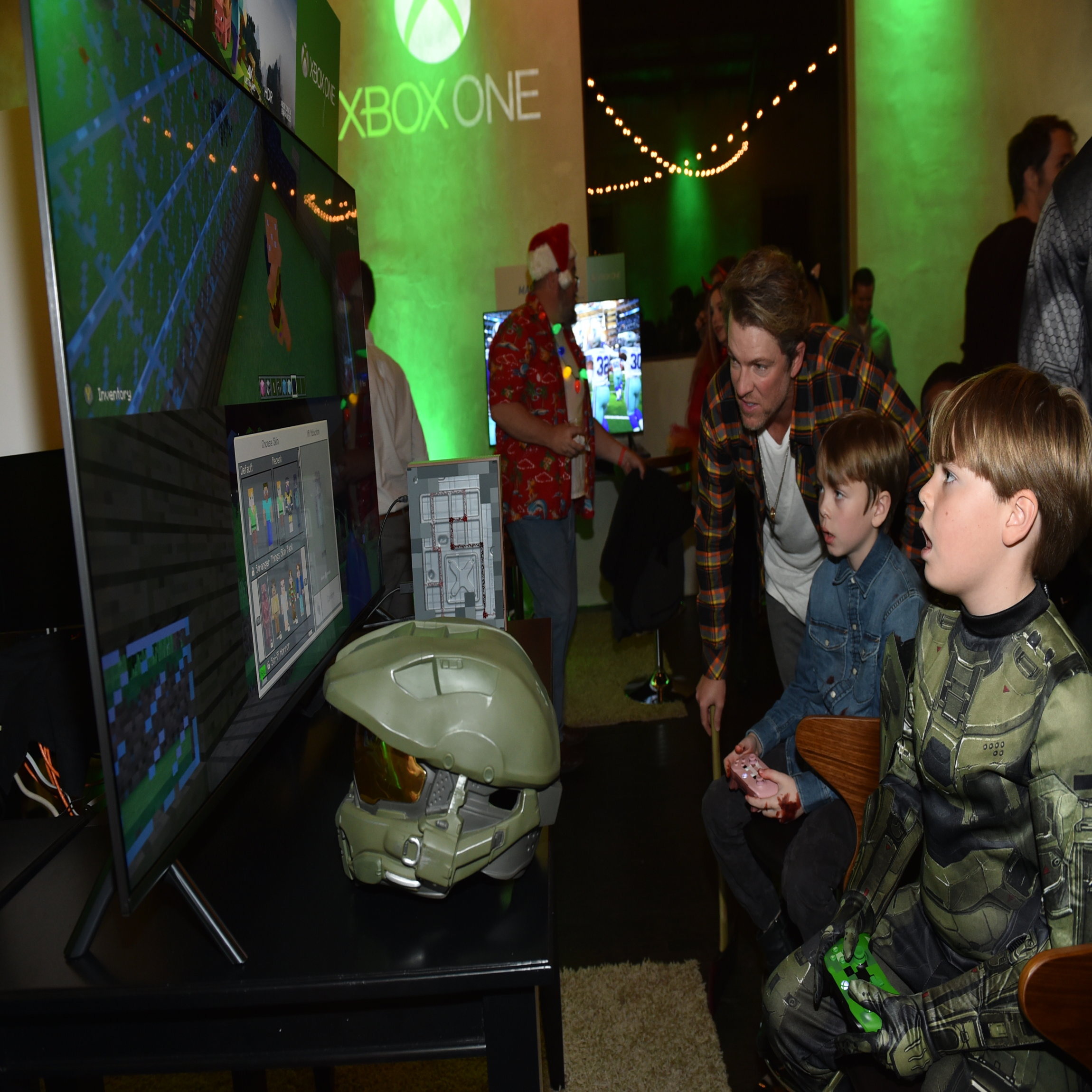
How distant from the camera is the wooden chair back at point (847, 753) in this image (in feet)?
4.79

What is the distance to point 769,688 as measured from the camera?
13.0ft

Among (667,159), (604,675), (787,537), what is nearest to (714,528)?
(787,537)

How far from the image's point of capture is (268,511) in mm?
1318

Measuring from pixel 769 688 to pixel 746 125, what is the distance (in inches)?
146

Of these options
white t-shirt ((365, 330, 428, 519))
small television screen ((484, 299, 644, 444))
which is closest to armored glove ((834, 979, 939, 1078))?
white t-shirt ((365, 330, 428, 519))

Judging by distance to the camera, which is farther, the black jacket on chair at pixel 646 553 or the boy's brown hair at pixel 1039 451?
the black jacket on chair at pixel 646 553

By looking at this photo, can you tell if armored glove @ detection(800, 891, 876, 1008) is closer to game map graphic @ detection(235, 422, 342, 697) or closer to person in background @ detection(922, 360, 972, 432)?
game map graphic @ detection(235, 422, 342, 697)

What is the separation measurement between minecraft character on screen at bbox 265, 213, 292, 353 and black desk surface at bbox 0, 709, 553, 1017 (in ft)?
2.56

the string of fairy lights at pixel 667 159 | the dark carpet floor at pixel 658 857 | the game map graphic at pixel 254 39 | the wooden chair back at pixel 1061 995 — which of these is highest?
the string of fairy lights at pixel 667 159

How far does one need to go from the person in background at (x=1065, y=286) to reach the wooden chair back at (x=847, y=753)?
666mm

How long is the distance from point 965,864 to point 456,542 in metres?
Result: 1.18

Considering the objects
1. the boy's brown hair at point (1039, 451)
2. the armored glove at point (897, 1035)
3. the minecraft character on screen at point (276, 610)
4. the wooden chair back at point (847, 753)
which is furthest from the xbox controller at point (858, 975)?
the minecraft character on screen at point (276, 610)

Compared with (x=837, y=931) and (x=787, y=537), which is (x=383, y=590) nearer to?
(x=787, y=537)

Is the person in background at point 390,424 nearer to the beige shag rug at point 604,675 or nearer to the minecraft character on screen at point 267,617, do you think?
the beige shag rug at point 604,675
